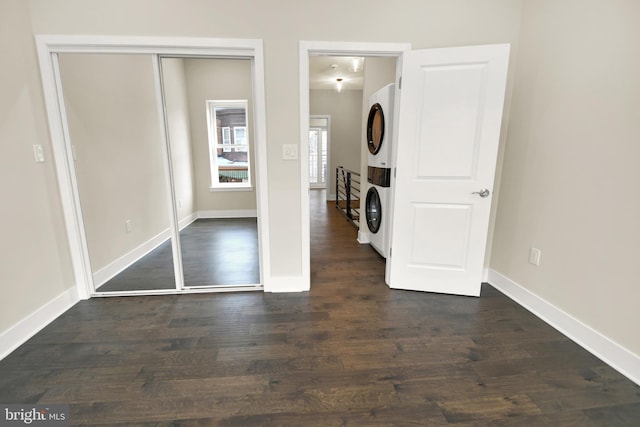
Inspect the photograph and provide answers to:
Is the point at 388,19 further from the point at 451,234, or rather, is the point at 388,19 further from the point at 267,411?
the point at 267,411

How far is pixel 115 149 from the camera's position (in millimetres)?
2764

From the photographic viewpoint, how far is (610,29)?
1733 mm

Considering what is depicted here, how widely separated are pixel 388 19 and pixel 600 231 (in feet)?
6.75

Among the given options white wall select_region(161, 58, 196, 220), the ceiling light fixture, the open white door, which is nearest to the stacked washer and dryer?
the open white door

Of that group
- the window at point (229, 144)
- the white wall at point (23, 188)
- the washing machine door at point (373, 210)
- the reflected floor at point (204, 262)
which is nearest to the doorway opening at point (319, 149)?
the window at point (229, 144)

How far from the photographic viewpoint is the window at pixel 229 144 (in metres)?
4.04

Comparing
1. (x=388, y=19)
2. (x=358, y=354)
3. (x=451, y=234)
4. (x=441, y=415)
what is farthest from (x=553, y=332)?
(x=388, y=19)

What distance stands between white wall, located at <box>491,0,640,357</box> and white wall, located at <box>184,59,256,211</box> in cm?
297

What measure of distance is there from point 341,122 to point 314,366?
6854 mm

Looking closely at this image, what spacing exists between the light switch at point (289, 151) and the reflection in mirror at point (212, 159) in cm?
130

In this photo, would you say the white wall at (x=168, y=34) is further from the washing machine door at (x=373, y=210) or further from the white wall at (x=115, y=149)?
the washing machine door at (x=373, y=210)

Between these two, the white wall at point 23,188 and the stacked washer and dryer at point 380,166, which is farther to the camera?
the stacked washer and dryer at point 380,166

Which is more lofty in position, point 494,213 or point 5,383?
point 494,213

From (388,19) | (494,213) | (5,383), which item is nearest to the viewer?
(5,383)
